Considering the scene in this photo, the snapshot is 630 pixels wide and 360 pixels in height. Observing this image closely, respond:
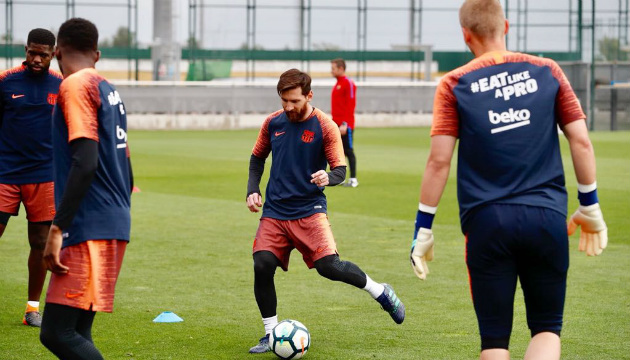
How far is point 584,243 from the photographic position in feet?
16.3

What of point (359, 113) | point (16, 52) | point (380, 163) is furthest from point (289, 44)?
point (380, 163)

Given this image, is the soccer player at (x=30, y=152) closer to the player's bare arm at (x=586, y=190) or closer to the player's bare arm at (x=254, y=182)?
the player's bare arm at (x=254, y=182)

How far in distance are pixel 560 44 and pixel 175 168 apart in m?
28.8

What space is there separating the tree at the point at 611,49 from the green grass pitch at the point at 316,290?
96.4ft

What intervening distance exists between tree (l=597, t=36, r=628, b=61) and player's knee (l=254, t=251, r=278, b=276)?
132 feet

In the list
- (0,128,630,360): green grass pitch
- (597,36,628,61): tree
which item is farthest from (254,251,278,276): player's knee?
(597,36,628,61): tree

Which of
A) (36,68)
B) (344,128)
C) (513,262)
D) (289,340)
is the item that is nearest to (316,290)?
(289,340)

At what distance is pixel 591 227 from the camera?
483 centimetres

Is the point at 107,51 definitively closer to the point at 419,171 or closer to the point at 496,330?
the point at 419,171

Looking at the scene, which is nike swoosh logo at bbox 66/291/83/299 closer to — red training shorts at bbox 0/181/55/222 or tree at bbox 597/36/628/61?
red training shorts at bbox 0/181/55/222

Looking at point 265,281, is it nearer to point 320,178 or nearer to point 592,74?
point 320,178

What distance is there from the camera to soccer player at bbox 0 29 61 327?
302 inches

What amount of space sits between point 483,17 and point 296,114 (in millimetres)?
2701

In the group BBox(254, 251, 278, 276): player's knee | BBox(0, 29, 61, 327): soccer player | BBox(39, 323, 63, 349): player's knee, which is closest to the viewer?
BBox(39, 323, 63, 349): player's knee
